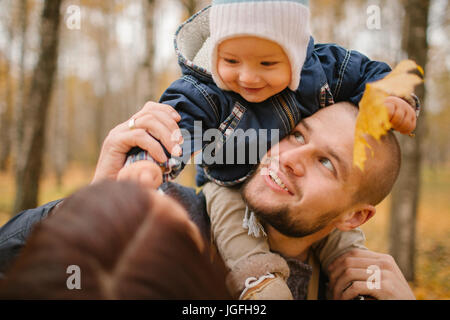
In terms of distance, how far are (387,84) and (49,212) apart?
5.92 feet

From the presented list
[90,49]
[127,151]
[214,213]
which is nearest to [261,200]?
[214,213]

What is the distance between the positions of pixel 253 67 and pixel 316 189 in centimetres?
69

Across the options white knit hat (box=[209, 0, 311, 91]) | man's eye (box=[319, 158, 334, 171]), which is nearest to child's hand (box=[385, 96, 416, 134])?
man's eye (box=[319, 158, 334, 171])

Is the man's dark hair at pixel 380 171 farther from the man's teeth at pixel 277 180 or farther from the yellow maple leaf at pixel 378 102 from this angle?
the man's teeth at pixel 277 180

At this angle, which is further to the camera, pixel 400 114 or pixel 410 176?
pixel 410 176

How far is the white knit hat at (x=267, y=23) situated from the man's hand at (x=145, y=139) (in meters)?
0.39

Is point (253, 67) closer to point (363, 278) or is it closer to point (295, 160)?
point (295, 160)

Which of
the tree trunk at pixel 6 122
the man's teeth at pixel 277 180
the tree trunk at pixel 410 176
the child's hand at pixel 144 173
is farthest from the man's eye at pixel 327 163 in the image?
the tree trunk at pixel 6 122

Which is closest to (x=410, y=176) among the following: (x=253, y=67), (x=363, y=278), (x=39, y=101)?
(x=363, y=278)

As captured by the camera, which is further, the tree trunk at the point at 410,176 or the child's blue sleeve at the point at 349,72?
the tree trunk at the point at 410,176

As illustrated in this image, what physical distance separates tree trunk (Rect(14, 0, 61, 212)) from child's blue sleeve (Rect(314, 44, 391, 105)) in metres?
4.73

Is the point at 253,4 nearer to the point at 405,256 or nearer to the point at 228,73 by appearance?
the point at 228,73

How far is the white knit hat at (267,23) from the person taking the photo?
148cm

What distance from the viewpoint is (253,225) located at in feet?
5.53
